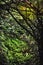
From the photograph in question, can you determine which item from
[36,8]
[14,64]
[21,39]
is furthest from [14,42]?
[36,8]

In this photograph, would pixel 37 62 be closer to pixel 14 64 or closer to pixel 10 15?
pixel 14 64

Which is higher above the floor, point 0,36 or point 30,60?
point 0,36

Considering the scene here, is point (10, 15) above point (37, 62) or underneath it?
above

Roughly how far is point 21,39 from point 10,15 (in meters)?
0.18

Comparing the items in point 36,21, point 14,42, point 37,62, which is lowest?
point 37,62

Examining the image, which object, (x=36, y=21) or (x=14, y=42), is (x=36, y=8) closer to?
(x=36, y=21)

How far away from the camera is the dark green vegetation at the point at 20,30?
1.70 metres

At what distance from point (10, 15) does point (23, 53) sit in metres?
0.28

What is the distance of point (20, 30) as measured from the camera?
67.8 inches

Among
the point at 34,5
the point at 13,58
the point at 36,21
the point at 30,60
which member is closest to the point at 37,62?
the point at 30,60

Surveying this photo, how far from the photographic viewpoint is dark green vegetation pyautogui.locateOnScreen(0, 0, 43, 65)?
5.57ft

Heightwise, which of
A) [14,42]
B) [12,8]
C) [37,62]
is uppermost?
[12,8]

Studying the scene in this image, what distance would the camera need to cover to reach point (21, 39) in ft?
5.63

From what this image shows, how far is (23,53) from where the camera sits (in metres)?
1.74
